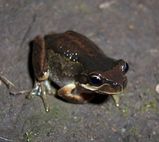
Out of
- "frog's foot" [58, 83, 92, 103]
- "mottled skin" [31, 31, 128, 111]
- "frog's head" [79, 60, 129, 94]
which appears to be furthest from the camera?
"frog's foot" [58, 83, 92, 103]

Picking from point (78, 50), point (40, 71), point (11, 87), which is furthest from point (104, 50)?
point (11, 87)

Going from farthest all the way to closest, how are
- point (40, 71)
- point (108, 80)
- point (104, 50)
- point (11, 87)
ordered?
point (104, 50) → point (11, 87) → point (40, 71) → point (108, 80)

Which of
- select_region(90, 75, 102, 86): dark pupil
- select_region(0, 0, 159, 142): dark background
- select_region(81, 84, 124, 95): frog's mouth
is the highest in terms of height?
select_region(90, 75, 102, 86): dark pupil

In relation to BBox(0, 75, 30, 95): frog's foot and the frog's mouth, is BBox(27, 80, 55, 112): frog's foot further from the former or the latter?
the frog's mouth

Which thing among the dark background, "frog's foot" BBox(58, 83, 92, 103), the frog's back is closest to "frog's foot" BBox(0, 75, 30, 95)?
the dark background

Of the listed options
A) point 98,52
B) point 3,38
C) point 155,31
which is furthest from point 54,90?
point 155,31

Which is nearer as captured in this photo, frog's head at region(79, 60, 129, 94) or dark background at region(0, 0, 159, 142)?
frog's head at region(79, 60, 129, 94)

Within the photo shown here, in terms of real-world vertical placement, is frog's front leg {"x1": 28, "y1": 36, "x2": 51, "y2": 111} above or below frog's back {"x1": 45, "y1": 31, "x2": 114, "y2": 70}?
below

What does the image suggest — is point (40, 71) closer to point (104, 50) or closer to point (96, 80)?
point (96, 80)
